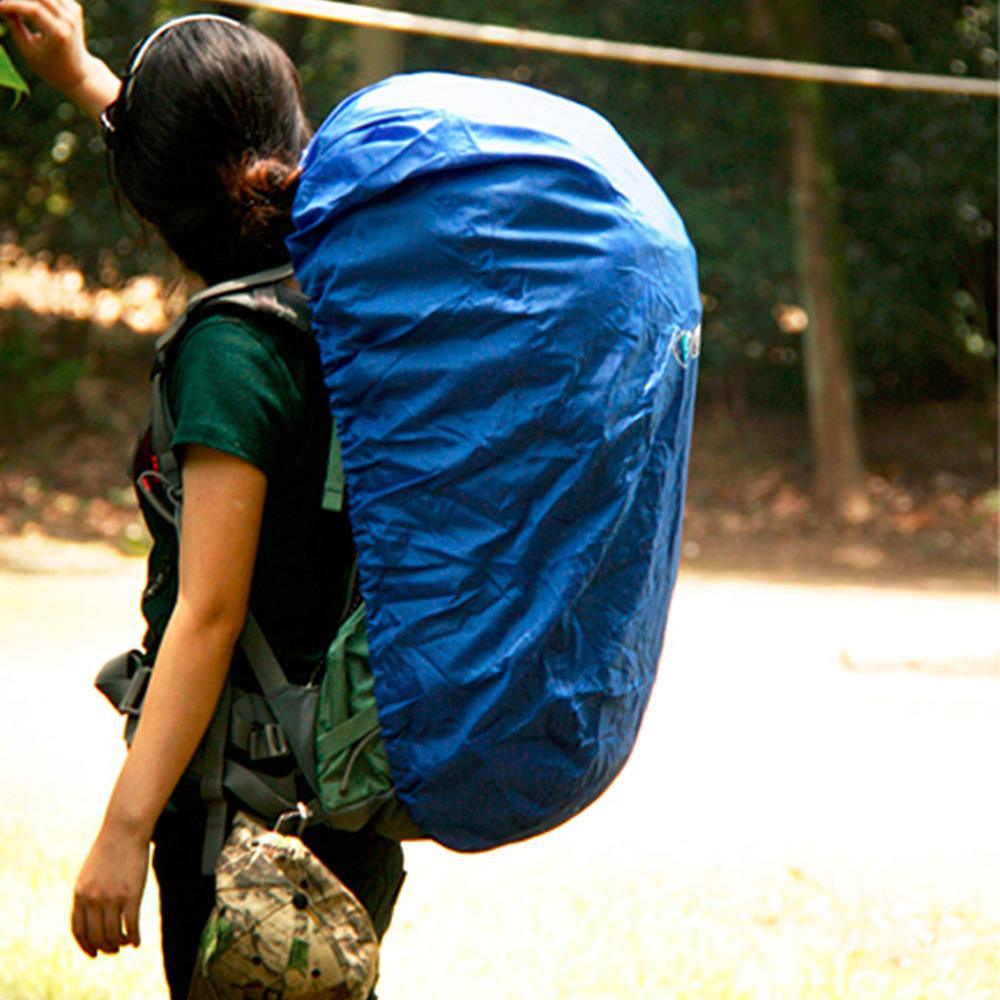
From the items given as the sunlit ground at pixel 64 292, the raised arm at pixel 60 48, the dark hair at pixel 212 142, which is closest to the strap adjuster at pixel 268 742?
the dark hair at pixel 212 142

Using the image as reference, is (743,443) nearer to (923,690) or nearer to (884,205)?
(884,205)

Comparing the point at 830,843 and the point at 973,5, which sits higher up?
the point at 973,5

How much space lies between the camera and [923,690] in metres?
7.56

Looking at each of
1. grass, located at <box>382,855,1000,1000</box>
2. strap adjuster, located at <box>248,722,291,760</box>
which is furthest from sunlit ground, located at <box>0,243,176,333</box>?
strap adjuster, located at <box>248,722,291,760</box>

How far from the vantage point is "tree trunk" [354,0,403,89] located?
1209 cm

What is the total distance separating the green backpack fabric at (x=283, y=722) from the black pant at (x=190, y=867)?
0.16ft

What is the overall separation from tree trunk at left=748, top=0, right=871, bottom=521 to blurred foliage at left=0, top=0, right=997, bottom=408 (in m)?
0.55

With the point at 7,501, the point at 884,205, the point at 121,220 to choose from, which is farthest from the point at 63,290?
the point at 121,220

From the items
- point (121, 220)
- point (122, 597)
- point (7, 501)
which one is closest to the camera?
point (121, 220)

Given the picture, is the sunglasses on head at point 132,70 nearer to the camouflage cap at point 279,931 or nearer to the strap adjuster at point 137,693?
the strap adjuster at point 137,693

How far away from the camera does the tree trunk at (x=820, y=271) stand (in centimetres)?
1370

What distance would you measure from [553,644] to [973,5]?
13286 millimetres

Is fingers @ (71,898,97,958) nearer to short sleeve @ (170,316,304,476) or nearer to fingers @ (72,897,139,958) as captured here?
fingers @ (72,897,139,958)

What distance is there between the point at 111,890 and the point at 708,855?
10.2 ft
